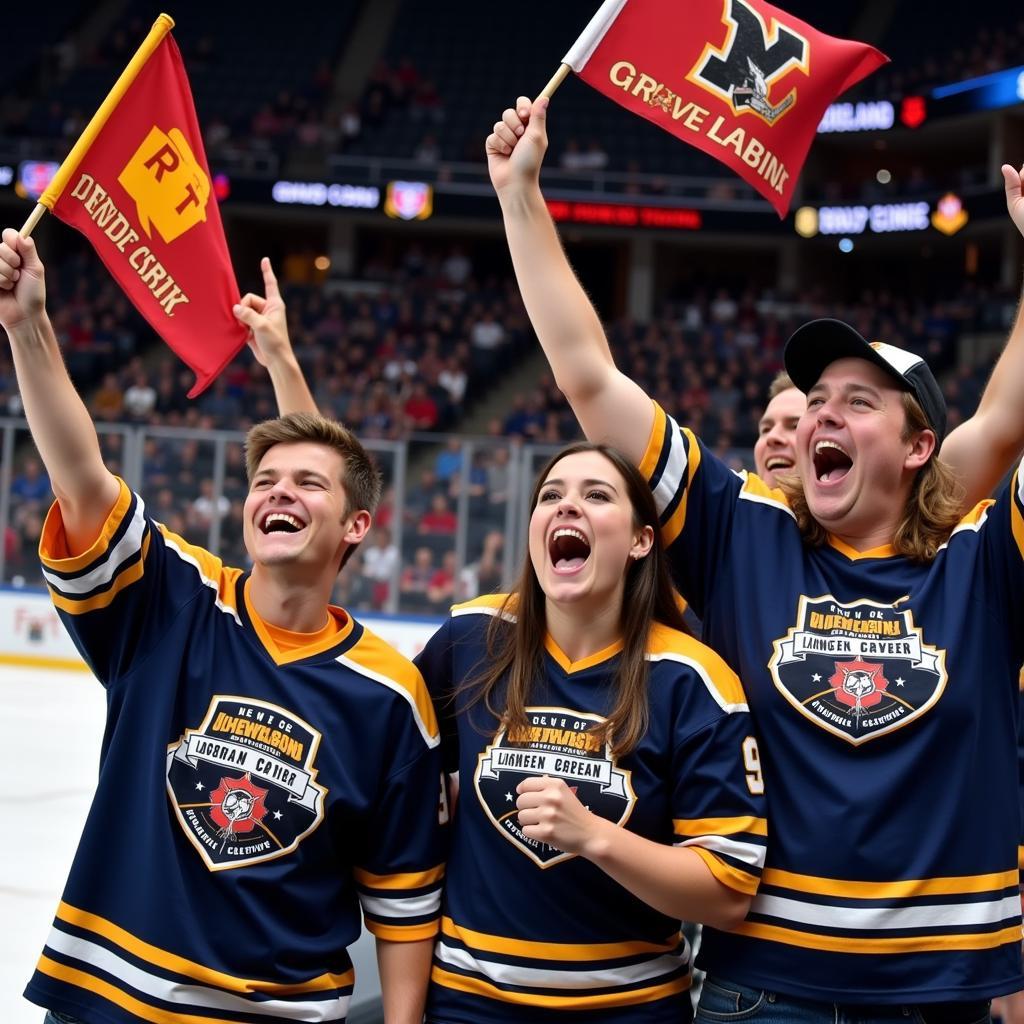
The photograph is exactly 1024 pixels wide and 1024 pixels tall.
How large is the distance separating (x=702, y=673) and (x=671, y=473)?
1.28ft

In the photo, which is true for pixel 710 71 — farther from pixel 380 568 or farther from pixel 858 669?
pixel 380 568

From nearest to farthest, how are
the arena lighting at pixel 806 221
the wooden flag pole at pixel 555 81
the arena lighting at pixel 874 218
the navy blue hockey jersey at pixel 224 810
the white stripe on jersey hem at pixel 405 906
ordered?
1. the navy blue hockey jersey at pixel 224 810
2. the white stripe on jersey hem at pixel 405 906
3. the wooden flag pole at pixel 555 81
4. the arena lighting at pixel 874 218
5. the arena lighting at pixel 806 221

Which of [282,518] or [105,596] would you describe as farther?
[282,518]

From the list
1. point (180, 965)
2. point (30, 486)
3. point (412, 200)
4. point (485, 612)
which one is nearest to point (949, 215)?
point (412, 200)

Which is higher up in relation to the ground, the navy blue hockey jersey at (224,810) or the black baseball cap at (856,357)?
the black baseball cap at (856,357)

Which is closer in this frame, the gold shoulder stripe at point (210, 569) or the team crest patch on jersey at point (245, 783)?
the team crest patch on jersey at point (245, 783)

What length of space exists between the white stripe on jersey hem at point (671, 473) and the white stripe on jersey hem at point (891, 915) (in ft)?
2.43

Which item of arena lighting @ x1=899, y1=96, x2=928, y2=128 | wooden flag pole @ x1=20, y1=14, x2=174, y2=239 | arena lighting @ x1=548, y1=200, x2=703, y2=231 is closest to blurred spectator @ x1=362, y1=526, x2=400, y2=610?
wooden flag pole @ x1=20, y1=14, x2=174, y2=239

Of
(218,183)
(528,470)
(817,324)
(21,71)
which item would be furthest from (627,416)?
(21,71)

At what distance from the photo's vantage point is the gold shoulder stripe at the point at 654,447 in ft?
8.58

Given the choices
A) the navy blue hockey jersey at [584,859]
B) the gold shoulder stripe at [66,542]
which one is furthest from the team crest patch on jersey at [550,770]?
the gold shoulder stripe at [66,542]

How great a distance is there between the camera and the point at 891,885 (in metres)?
2.35

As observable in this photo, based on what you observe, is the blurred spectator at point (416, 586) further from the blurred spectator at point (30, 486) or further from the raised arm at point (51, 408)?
the raised arm at point (51, 408)

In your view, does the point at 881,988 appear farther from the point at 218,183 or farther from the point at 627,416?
the point at 218,183
